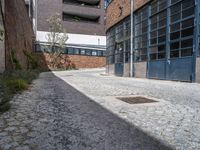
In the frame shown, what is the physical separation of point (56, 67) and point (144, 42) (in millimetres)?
18536

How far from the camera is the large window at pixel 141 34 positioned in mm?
15750

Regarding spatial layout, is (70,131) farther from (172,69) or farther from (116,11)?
(116,11)

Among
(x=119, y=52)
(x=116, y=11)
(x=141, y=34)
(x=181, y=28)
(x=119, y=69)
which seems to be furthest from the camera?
→ (x=116, y=11)

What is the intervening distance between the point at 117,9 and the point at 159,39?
7.99 metres

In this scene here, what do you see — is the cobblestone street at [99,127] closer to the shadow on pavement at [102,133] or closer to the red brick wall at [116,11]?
the shadow on pavement at [102,133]

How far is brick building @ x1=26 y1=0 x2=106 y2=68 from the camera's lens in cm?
3441

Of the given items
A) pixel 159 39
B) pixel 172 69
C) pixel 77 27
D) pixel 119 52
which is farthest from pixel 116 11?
pixel 77 27

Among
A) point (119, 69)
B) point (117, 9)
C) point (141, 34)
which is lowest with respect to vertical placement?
point (119, 69)

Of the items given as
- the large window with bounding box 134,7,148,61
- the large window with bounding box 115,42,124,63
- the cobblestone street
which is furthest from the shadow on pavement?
the large window with bounding box 115,42,124,63

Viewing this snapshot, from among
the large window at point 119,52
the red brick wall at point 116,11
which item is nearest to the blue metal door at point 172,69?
the large window at point 119,52

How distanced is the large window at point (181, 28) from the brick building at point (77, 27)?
74.7 ft

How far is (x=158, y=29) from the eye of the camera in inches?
556

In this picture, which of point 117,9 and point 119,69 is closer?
point 119,69

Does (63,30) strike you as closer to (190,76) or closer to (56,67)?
(56,67)
